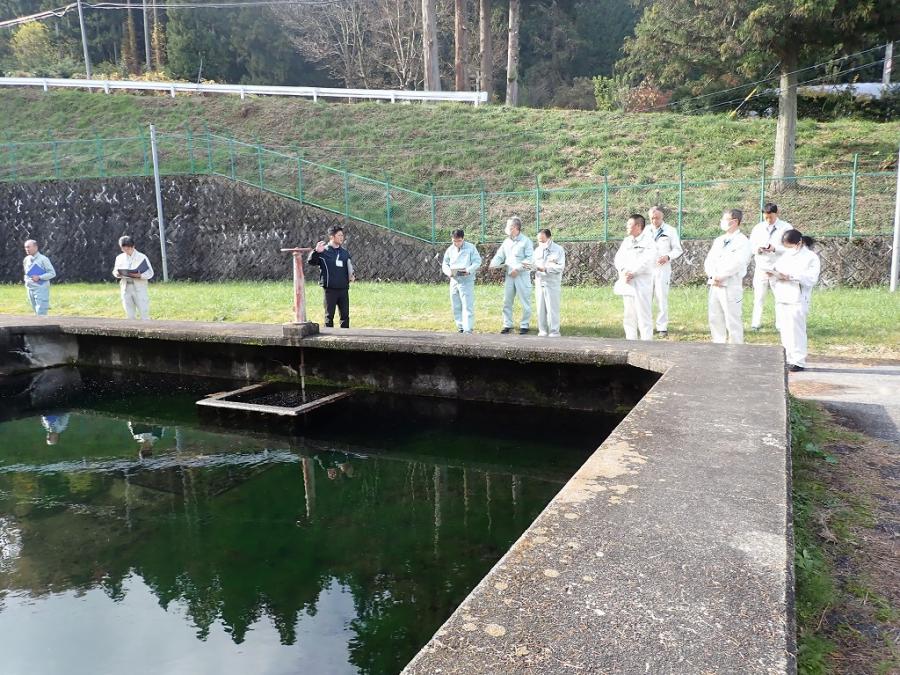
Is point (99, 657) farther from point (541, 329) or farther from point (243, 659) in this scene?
point (541, 329)

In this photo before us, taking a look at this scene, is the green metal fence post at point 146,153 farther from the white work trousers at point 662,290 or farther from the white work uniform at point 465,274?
the white work trousers at point 662,290

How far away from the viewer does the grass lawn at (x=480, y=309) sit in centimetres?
969

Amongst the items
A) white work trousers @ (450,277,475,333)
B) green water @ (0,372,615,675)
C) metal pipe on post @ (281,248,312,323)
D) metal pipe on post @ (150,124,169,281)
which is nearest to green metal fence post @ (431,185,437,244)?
metal pipe on post @ (150,124,169,281)

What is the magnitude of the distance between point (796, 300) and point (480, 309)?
6007 mm

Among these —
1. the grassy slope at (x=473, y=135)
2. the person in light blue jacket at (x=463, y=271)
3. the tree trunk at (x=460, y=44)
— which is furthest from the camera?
the tree trunk at (x=460, y=44)

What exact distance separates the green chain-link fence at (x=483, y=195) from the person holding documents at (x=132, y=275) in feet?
33.6

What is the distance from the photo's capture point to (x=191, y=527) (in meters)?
4.96

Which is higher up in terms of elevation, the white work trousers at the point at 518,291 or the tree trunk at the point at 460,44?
the tree trunk at the point at 460,44

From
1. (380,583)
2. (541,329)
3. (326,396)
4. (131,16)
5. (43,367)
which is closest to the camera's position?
(380,583)

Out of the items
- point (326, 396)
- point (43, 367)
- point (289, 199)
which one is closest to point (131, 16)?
point (289, 199)

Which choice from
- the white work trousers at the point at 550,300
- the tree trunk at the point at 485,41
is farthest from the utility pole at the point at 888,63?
the white work trousers at the point at 550,300

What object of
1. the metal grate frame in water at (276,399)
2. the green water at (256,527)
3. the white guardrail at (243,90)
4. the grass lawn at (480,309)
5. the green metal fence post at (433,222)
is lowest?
the green water at (256,527)

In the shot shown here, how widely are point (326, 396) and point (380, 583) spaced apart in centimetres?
346

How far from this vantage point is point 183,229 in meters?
21.8
